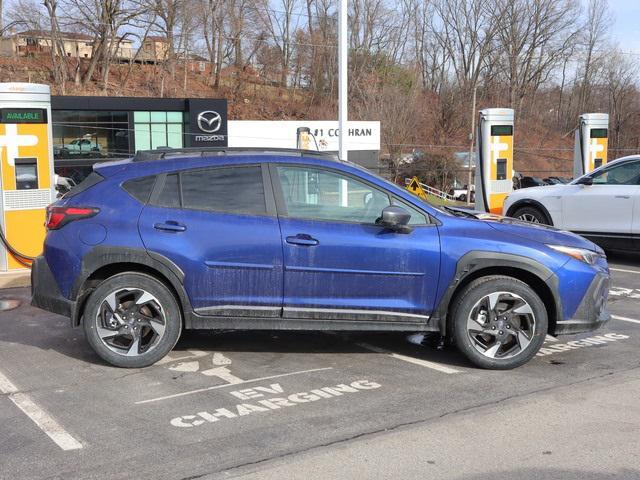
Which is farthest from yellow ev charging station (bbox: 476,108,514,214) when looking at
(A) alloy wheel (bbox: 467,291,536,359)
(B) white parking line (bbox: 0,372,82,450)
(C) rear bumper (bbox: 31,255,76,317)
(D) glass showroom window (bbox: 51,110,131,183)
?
(D) glass showroom window (bbox: 51,110,131,183)

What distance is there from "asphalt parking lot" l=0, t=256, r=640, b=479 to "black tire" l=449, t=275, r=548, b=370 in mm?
111

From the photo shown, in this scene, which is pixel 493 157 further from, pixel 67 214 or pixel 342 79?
pixel 67 214

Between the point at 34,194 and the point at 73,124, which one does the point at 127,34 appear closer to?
the point at 73,124

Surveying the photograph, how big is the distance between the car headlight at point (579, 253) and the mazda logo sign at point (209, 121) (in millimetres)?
41949

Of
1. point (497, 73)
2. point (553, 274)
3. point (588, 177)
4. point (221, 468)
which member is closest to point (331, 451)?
point (221, 468)

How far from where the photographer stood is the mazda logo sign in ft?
151

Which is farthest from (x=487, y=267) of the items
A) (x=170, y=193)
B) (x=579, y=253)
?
(x=170, y=193)

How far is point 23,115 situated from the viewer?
31.9 ft

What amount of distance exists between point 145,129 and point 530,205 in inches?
1461

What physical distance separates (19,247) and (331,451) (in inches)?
286

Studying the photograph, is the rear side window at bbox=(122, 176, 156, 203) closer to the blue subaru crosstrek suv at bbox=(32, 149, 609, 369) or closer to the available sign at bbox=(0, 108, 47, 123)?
the blue subaru crosstrek suv at bbox=(32, 149, 609, 369)

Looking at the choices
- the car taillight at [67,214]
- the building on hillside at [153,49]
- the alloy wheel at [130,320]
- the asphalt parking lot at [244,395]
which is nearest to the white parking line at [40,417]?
the asphalt parking lot at [244,395]

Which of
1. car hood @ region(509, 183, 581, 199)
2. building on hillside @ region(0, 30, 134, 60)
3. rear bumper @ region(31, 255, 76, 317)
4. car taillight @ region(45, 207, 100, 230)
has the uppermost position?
building on hillside @ region(0, 30, 134, 60)

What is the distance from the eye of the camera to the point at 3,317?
24.7ft
